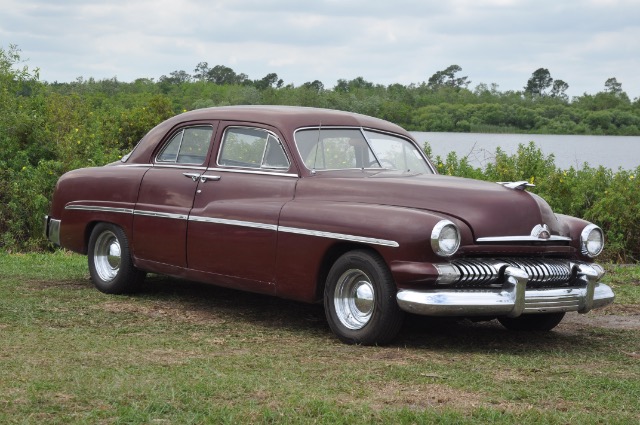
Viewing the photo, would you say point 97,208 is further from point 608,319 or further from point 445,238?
point 608,319

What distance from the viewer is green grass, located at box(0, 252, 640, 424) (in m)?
5.52

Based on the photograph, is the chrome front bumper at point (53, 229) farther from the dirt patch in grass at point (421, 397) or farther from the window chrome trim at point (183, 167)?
the dirt patch in grass at point (421, 397)

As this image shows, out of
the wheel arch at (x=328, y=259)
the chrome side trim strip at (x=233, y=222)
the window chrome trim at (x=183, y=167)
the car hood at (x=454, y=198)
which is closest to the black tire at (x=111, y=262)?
the window chrome trim at (x=183, y=167)

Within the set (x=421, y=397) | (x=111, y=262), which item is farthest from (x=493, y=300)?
(x=111, y=262)

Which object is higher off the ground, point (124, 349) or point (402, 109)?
point (402, 109)

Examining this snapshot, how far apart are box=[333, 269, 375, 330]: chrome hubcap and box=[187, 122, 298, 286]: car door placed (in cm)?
69

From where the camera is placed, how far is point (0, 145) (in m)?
16.4

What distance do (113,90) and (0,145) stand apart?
72.6ft

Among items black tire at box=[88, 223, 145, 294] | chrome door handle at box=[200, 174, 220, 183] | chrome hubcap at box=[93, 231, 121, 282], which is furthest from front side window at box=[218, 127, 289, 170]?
chrome hubcap at box=[93, 231, 121, 282]

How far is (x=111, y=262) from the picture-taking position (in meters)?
10.0

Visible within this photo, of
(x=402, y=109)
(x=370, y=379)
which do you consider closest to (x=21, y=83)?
(x=402, y=109)

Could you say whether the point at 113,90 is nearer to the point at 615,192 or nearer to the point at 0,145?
the point at 0,145

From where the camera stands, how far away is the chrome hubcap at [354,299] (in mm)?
7645

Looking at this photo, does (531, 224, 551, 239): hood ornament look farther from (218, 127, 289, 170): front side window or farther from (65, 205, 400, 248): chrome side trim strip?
(218, 127, 289, 170): front side window
